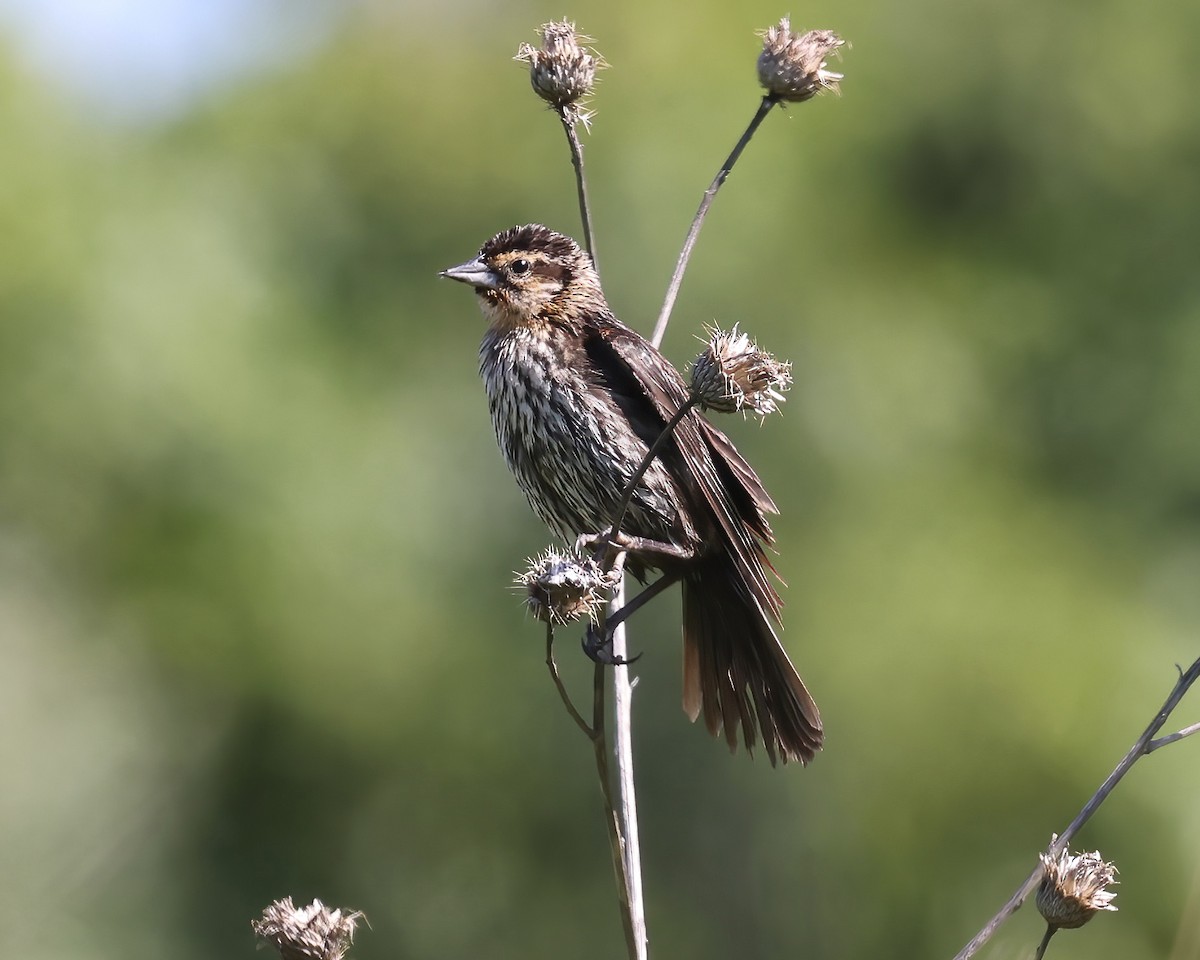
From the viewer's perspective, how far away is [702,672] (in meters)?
4.21

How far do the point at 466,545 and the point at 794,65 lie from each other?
797 cm

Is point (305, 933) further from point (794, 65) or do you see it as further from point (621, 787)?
point (794, 65)

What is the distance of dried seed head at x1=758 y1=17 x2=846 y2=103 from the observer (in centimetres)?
370

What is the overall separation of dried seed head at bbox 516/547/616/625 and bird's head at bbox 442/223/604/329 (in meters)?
1.26

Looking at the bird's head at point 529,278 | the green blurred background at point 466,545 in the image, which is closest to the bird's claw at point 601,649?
the bird's head at point 529,278

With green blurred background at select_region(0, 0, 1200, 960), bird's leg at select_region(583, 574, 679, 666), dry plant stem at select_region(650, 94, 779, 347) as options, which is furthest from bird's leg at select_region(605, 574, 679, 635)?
green blurred background at select_region(0, 0, 1200, 960)

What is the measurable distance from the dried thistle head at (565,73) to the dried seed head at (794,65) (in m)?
0.36

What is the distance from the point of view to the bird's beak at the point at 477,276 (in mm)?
4309

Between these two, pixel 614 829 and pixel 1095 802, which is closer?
pixel 1095 802

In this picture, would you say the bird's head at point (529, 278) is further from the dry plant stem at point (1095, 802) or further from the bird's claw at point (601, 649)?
the dry plant stem at point (1095, 802)

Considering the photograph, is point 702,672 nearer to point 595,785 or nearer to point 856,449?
point 595,785

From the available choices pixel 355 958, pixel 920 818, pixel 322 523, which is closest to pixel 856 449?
pixel 920 818

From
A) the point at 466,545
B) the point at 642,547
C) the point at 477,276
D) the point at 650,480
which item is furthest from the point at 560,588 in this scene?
the point at 466,545

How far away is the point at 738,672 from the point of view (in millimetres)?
4164
